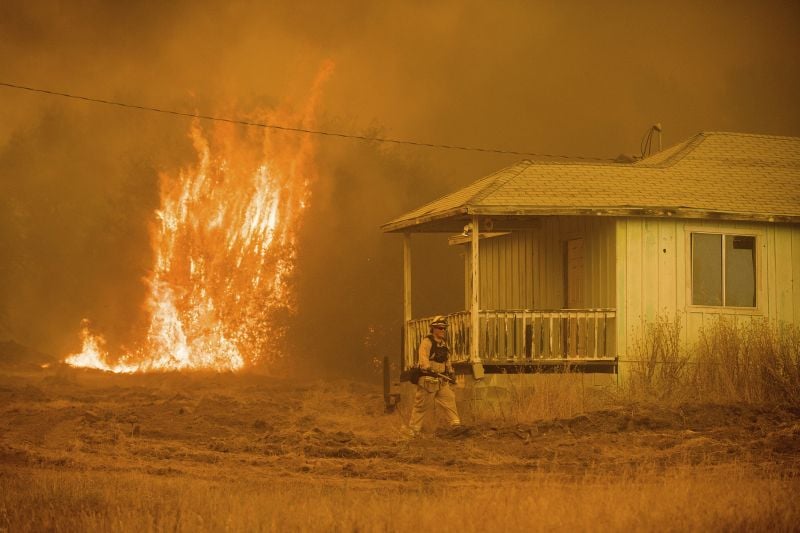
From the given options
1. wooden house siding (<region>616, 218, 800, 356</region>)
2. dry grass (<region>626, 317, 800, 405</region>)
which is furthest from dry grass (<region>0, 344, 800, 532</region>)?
wooden house siding (<region>616, 218, 800, 356</region>)

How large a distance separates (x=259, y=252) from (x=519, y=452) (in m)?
20.6

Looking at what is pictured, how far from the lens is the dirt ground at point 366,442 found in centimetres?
1516

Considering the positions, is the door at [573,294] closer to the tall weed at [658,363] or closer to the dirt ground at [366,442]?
the tall weed at [658,363]

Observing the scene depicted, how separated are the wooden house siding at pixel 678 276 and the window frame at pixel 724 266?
0.02m

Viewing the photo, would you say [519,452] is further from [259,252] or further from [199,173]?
[199,173]

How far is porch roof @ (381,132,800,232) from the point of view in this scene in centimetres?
2019

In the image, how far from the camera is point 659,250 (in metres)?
20.8

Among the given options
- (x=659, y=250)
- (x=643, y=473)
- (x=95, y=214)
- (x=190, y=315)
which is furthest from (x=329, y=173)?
(x=643, y=473)

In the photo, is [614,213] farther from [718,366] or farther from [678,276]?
[718,366]

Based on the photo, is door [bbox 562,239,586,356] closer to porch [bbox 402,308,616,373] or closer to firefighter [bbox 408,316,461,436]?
porch [bbox 402,308,616,373]

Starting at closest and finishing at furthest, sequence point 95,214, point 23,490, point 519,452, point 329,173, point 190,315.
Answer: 1. point 23,490
2. point 519,452
3. point 190,315
4. point 329,173
5. point 95,214

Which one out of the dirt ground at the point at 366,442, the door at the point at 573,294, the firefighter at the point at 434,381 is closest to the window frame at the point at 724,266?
the door at the point at 573,294

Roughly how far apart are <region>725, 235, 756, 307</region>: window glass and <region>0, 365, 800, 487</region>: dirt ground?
2.90 meters

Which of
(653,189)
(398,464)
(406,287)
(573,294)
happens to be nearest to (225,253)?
(406,287)
